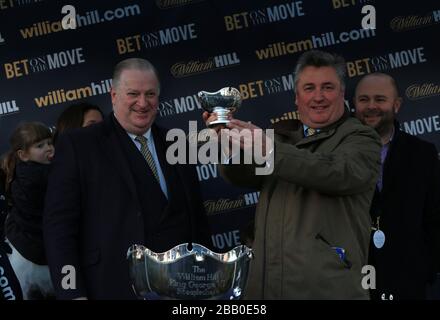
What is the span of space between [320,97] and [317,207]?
0.44 m

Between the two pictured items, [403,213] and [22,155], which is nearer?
[403,213]

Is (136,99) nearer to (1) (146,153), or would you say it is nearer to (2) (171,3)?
(1) (146,153)

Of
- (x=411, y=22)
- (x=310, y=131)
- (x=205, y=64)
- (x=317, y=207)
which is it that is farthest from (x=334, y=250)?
(x=411, y=22)

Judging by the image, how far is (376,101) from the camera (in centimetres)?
439

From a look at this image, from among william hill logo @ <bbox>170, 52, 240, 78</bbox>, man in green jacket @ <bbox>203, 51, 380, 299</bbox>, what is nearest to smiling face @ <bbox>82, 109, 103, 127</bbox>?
william hill logo @ <bbox>170, 52, 240, 78</bbox>

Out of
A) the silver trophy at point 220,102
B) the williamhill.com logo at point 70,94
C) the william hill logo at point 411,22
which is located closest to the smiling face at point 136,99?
the silver trophy at point 220,102

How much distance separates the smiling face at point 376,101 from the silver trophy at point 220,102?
1670 mm

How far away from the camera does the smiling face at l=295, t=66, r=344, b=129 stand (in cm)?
327

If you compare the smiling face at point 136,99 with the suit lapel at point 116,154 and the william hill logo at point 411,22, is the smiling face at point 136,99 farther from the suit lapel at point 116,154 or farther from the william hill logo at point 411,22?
the william hill logo at point 411,22

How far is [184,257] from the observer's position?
8.89ft

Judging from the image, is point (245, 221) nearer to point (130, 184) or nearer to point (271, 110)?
point (271, 110)

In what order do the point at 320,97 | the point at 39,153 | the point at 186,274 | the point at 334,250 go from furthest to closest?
the point at 39,153
the point at 320,97
the point at 334,250
the point at 186,274

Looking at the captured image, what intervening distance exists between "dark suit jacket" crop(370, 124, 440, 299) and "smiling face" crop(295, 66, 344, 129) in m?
0.91
